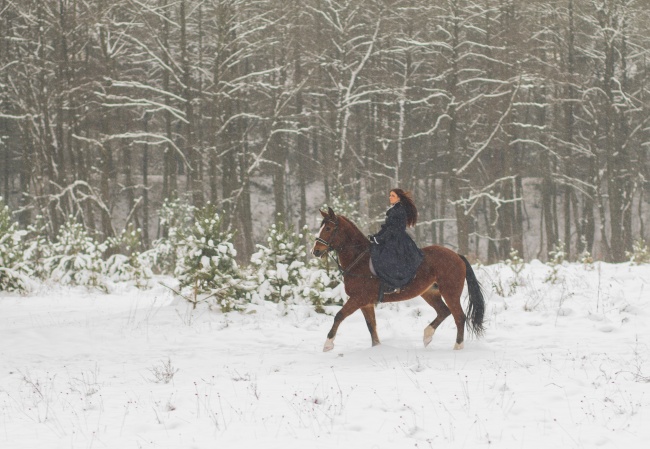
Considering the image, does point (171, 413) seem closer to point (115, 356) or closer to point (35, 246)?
point (115, 356)

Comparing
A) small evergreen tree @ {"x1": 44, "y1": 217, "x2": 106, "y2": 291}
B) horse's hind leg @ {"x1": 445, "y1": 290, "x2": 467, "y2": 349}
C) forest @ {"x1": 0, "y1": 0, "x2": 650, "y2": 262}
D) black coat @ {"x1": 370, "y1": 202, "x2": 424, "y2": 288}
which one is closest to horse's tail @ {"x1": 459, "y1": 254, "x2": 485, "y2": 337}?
horse's hind leg @ {"x1": 445, "y1": 290, "x2": 467, "y2": 349}

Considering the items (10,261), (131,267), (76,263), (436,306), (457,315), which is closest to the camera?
(457,315)

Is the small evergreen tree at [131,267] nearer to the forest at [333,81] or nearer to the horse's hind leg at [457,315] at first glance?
the forest at [333,81]

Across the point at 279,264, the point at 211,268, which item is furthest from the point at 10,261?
the point at 279,264

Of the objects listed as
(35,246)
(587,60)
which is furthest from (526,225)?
(35,246)

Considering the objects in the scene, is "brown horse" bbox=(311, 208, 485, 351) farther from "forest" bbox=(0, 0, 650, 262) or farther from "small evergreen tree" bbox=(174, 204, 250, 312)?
"forest" bbox=(0, 0, 650, 262)

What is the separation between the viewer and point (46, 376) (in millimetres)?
8234

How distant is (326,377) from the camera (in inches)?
303

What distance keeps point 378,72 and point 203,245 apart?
49.3 ft

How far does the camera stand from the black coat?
29.2ft

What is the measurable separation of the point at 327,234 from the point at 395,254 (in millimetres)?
976

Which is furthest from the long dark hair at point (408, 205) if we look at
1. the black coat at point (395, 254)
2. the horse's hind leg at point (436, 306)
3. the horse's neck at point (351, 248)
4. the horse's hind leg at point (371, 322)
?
the horse's hind leg at point (371, 322)

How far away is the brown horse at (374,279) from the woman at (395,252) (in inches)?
7.2

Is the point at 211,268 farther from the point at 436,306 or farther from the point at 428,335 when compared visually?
the point at 428,335
